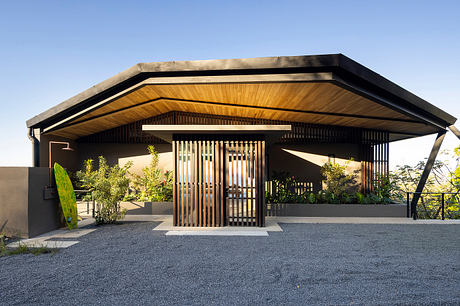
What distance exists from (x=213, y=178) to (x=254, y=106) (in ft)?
11.4

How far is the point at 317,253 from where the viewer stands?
4.55 metres

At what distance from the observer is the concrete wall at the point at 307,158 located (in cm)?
1085

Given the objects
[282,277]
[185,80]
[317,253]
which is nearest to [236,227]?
[317,253]

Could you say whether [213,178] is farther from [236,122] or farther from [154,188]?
[236,122]

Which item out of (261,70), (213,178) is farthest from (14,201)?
(261,70)

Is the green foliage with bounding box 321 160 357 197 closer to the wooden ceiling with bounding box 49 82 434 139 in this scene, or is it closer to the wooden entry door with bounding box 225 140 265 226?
the wooden ceiling with bounding box 49 82 434 139

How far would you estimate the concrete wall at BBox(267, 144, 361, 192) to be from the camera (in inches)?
427

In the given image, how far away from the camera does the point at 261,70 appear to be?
5902 mm

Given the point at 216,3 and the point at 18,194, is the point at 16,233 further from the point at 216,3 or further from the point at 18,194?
the point at 216,3

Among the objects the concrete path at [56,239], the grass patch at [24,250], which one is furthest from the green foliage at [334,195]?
the grass patch at [24,250]

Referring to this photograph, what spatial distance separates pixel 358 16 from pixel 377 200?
7.43 m

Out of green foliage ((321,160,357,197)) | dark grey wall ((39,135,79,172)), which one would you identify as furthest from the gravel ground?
dark grey wall ((39,135,79,172))

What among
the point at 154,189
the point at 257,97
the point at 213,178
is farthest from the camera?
the point at 154,189

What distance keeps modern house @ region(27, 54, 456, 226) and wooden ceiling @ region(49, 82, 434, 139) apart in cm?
3
